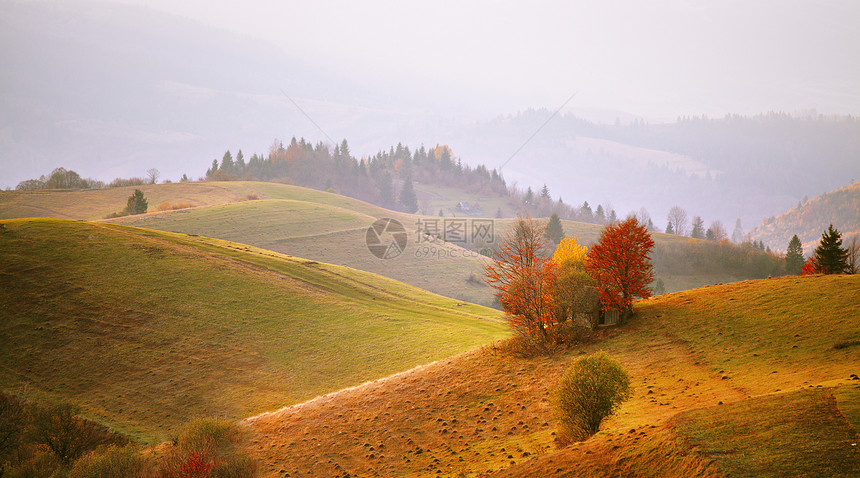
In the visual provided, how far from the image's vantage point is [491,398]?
27719 millimetres

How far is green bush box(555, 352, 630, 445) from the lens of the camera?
19219 millimetres

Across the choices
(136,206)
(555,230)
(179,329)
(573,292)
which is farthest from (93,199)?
(573,292)

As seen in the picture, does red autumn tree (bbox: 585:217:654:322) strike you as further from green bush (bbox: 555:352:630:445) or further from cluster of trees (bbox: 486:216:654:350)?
green bush (bbox: 555:352:630:445)

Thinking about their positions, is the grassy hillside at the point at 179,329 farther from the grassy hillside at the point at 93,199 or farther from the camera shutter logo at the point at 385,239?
the grassy hillside at the point at 93,199

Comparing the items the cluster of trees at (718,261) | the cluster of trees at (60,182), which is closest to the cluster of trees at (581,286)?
the cluster of trees at (718,261)

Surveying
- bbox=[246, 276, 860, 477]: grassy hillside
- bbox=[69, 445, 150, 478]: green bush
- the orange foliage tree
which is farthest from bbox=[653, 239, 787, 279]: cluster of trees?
bbox=[69, 445, 150, 478]: green bush

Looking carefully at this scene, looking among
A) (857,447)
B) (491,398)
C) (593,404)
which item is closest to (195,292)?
(491,398)

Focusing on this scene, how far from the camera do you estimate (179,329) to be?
155 ft

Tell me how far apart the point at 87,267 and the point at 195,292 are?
11.6m

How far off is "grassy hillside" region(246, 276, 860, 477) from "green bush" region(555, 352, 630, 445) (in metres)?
0.69
